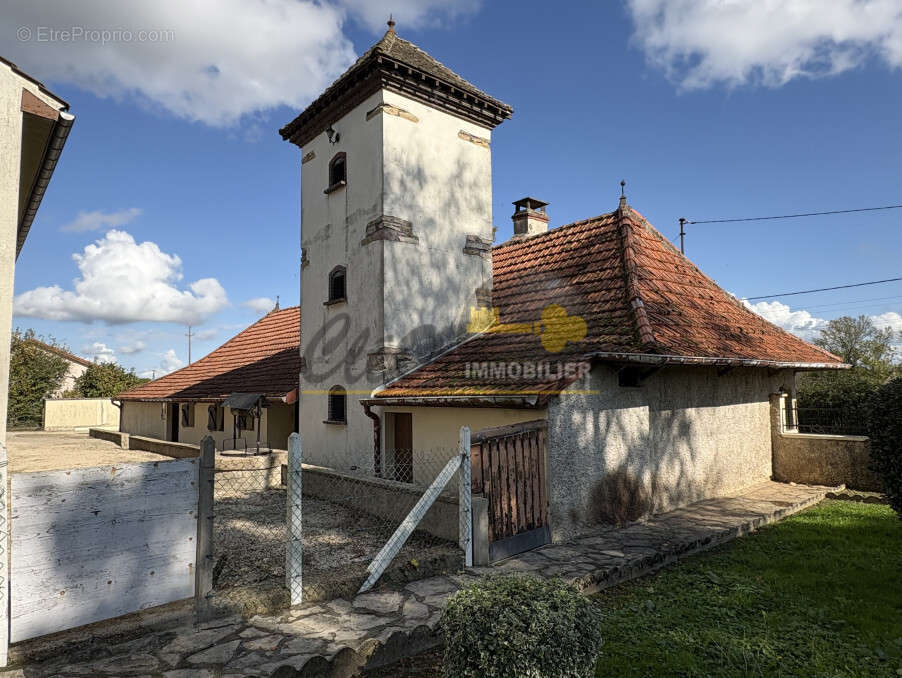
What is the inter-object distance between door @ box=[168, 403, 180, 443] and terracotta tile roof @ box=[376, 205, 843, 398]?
14.8 meters

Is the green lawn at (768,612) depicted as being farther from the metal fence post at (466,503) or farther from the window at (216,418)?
the window at (216,418)

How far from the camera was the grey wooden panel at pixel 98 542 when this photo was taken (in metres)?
4.09

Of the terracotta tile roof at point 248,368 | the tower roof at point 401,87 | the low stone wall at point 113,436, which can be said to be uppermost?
the tower roof at point 401,87

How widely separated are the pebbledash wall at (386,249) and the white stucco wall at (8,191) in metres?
5.77

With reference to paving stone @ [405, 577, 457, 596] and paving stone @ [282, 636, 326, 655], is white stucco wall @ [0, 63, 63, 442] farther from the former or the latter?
paving stone @ [405, 577, 457, 596]

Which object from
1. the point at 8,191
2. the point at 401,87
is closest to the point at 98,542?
the point at 8,191

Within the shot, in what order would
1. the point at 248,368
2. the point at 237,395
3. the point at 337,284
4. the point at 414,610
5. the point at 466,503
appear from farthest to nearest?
the point at 248,368 → the point at 237,395 → the point at 337,284 → the point at 466,503 → the point at 414,610

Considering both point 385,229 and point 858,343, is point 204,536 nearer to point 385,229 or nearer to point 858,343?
point 385,229

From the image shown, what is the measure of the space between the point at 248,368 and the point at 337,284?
7.32m

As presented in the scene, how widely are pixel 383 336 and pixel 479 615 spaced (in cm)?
785

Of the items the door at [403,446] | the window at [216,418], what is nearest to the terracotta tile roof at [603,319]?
the door at [403,446]

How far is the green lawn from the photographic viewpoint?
4.62m

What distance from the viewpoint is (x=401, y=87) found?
11328 mm

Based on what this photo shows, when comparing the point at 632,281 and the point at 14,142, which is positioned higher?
the point at 14,142
